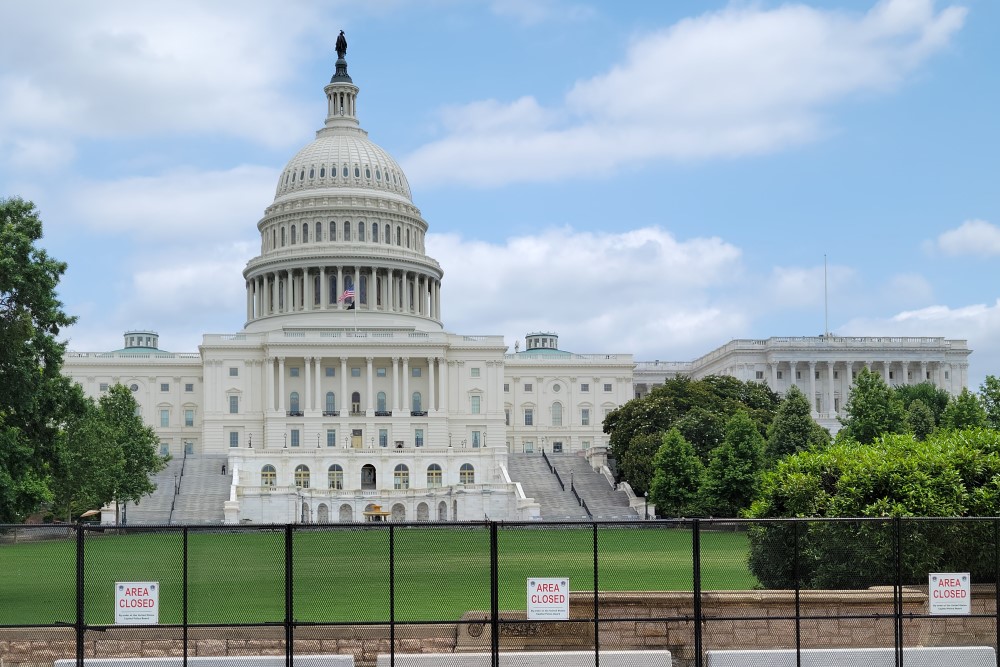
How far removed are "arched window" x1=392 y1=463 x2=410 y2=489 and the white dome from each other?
51.2 meters

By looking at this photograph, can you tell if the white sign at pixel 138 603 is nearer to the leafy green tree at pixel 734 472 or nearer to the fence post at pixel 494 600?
the fence post at pixel 494 600

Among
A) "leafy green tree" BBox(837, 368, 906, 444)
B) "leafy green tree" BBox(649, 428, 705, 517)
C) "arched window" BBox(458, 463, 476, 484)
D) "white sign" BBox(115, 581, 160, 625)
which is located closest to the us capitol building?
"arched window" BBox(458, 463, 476, 484)

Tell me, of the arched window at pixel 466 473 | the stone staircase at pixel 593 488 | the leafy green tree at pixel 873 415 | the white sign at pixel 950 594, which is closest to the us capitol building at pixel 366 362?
the arched window at pixel 466 473

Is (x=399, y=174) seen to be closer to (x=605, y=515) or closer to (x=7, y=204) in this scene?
(x=605, y=515)

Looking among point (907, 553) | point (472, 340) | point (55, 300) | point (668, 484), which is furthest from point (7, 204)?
point (472, 340)

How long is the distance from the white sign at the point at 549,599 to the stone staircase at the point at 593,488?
69.6m

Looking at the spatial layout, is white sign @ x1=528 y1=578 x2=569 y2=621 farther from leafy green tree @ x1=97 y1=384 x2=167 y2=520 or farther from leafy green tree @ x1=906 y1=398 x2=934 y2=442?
leafy green tree @ x1=97 y1=384 x2=167 y2=520

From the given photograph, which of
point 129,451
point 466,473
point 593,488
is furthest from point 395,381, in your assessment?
point 129,451

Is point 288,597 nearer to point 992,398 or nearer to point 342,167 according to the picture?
point 992,398

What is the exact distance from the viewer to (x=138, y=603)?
2258 centimetres

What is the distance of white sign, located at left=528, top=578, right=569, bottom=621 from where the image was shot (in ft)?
74.3

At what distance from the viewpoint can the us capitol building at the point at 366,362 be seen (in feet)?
465

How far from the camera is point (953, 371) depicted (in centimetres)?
16862

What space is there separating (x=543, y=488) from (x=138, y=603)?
8676 centimetres
